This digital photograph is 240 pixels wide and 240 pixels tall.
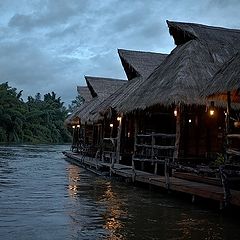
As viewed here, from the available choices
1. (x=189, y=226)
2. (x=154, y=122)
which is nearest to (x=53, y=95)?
(x=154, y=122)

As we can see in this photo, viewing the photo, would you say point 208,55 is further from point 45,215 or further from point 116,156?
point 45,215

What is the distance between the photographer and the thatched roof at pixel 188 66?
13766 mm

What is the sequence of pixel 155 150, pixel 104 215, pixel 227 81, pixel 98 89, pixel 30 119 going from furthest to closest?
pixel 30 119
pixel 98 89
pixel 155 150
pixel 227 81
pixel 104 215

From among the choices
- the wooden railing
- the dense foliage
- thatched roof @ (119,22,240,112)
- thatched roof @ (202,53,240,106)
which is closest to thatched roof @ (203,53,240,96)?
thatched roof @ (202,53,240,106)

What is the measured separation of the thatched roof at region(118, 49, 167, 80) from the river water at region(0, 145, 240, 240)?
29.8ft

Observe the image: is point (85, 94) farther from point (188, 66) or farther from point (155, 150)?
point (188, 66)

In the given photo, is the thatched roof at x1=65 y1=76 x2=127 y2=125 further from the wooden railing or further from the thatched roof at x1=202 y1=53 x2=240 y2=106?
the thatched roof at x1=202 y1=53 x2=240 y2=106

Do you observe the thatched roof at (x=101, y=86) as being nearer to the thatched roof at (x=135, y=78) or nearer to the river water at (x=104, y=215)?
the thatched roof at (x=135, y=78)

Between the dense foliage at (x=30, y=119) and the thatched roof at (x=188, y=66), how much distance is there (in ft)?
160

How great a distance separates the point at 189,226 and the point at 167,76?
25.8ft

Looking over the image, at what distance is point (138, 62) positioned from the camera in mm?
22484

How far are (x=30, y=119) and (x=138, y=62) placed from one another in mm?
52423

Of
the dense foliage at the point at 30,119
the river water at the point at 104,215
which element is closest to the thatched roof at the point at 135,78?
the river water at the point at 104,215

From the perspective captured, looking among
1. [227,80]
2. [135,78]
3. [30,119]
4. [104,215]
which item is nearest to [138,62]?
[135,78]
